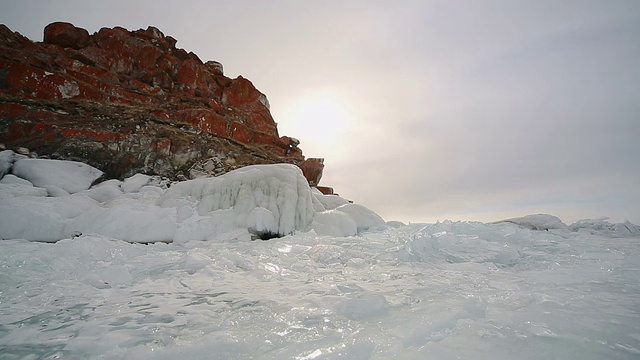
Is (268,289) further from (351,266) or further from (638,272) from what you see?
(638,272)

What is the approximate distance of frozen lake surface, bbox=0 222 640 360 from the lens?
176 cm

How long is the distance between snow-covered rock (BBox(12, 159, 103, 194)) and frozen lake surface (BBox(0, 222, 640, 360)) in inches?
233

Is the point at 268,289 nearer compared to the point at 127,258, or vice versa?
the point at 268,289

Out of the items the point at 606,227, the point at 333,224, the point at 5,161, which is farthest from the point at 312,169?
the point at 606,227

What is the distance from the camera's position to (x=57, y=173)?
9.61 metres

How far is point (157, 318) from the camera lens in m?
2.34

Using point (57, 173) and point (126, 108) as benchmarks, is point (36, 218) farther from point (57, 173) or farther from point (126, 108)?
point (126, 108)

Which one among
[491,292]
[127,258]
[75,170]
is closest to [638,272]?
[491,292]

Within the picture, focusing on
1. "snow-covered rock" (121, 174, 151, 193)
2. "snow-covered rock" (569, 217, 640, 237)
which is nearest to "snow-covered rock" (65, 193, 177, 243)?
"snow-covered rock" (121, 174, 151, 193)

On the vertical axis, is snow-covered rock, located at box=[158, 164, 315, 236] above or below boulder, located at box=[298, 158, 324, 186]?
below

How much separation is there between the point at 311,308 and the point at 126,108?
15873mm

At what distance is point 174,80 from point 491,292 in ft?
65.2

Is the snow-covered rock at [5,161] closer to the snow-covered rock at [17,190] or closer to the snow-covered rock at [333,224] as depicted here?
the snow-covered rock at [17,190]

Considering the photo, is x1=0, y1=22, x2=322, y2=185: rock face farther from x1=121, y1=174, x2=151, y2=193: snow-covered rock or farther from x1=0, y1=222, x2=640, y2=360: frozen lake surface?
x1=0, y1=222, x2=640, y2=360: frozen lake surface
